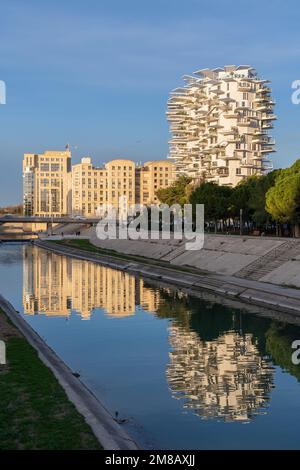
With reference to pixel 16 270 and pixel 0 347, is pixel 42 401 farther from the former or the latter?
pixel 16 270

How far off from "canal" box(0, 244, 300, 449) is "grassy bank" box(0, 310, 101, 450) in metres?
2.06

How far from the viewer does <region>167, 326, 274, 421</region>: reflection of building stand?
66.7 ft

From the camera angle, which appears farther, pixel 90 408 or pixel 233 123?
pixel 233 123

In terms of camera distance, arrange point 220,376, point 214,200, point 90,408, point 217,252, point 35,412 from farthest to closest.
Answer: point 214,200, point 217,252, point 220,376, point 90,408, point 35,412

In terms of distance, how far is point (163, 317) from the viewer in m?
39.8

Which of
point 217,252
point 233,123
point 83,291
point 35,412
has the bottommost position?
point 83,291

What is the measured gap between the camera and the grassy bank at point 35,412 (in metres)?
14.6

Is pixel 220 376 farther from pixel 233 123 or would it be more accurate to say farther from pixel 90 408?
pixel 233 123

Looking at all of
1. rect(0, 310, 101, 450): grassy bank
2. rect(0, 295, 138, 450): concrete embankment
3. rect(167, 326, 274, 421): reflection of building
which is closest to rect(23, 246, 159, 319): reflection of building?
rect(167, 326, 274, 421): reflection of building

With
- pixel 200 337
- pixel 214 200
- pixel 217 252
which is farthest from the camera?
pixel 214 200

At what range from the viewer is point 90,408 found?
17703 millimetres

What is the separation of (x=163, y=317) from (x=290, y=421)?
826 inches

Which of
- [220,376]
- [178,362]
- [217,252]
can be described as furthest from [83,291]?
[220,376]

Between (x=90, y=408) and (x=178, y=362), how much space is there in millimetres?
9552
